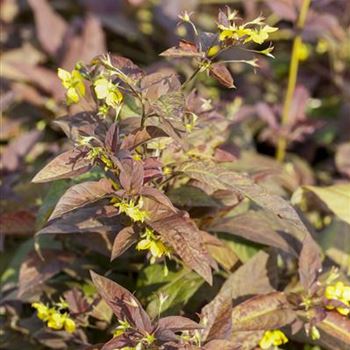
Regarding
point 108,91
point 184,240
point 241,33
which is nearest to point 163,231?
point 184,240

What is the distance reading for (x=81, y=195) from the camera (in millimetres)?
1326

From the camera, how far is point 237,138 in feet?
8.61

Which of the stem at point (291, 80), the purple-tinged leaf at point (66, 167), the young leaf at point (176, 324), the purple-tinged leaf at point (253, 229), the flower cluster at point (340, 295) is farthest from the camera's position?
the stem at point (291, 80)

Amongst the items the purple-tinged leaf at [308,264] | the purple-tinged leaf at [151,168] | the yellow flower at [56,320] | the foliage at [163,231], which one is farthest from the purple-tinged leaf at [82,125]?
the purple-tinged leaf at [308,264]

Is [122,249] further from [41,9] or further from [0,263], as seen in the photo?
[41,9]

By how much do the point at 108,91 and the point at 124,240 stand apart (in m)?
0.27

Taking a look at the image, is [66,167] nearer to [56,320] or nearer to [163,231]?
[163,231]

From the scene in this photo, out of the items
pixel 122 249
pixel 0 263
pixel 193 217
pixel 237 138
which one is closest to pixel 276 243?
pixel 193 217

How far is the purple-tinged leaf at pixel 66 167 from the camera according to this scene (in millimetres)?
1350

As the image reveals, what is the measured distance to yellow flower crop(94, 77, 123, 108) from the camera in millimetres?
1300

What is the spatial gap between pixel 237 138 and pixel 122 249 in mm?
1335

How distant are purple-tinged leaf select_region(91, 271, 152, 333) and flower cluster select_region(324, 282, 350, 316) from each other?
39cm

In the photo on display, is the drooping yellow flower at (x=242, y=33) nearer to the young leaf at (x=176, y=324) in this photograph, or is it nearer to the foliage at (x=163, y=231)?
the foliage at (x=163, y=231)

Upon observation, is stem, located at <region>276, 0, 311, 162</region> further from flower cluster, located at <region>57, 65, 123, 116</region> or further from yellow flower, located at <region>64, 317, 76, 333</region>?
yellow flower, located at <region>64, 317, 76, 333</region>
